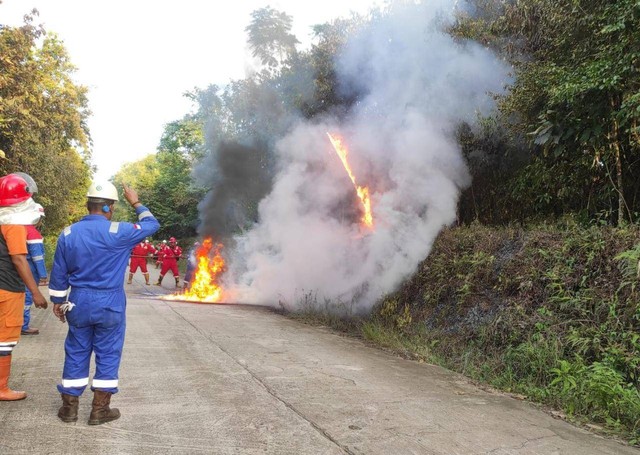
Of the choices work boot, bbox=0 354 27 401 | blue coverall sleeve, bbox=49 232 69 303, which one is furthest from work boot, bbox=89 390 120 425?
work boot, bbox=0 354 27 401

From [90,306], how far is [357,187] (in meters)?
7.09

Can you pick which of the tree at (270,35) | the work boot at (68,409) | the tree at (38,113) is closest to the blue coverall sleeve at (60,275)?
the work boot at (68,409)

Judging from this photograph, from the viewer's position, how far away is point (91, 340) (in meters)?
3.61

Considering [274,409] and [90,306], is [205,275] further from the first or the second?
[90,306]

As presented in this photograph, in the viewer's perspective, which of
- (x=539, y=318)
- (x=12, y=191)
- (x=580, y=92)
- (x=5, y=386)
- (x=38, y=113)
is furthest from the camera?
(x=38, y=113)

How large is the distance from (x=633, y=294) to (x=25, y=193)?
5.77 metres

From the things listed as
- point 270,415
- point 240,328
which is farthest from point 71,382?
point 240,328

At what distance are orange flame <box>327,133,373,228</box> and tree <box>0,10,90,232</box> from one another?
6898 millimetres

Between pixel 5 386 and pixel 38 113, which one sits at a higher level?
pixel 38 113

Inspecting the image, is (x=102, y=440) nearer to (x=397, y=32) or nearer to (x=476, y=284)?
(x=476, y=284)

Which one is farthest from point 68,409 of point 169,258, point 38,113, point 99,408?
point 169,258

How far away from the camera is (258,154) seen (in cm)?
1492

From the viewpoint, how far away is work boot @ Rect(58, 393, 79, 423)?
3.56m

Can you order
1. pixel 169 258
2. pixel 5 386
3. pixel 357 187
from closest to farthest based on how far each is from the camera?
pixel 5 386, pixel 357 187, pixel 169 258
